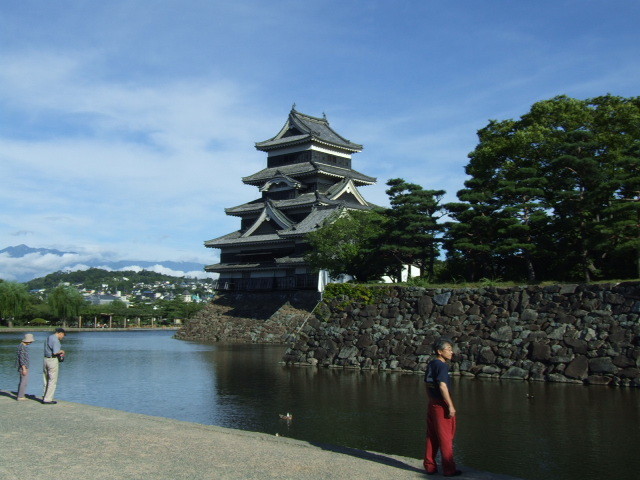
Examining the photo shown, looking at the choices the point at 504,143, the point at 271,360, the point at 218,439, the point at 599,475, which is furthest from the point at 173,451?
the point at 504,143

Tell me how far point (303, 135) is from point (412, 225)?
23.4 meters

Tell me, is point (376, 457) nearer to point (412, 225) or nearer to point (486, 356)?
point (486, 356)

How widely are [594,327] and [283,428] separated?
957 cm

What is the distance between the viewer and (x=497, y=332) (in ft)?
58.1

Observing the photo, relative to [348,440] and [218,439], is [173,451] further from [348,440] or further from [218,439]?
[348,440]

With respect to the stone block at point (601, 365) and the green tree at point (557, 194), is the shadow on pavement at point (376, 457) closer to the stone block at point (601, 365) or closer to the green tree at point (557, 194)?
the stone block at point (601, 365)

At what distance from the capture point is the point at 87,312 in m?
74.8

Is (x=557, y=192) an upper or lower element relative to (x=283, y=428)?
upper

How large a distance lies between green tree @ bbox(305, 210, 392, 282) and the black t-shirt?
67.6ft

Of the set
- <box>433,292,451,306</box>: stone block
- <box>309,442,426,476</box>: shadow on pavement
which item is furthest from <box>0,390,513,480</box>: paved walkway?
<box>433,292,451,306</box>: stone block

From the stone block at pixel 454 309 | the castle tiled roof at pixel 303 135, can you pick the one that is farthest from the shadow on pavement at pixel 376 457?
the castle tiled roof at pixel 303 135

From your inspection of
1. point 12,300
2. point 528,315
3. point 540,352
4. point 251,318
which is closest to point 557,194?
point 528,315

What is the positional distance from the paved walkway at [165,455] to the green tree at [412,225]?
1704 centimetres

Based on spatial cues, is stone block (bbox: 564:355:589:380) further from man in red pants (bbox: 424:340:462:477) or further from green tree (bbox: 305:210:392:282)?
green tree (bbox: 305:210:392:282)
